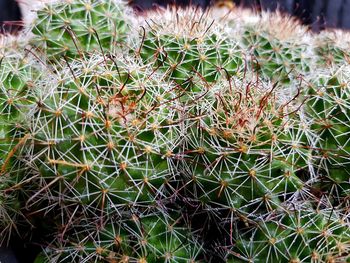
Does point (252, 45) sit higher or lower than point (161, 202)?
higher

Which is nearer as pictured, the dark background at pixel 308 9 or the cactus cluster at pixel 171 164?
the cactus cluster at pixel 171 164

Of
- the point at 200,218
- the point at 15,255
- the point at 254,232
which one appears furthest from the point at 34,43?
the point at 254,232

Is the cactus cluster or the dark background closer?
the cactus cluster

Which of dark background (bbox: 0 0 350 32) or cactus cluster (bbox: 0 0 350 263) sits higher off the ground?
cactus cluster (bbox: 0 0 350 263)

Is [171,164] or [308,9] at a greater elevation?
[171,164]

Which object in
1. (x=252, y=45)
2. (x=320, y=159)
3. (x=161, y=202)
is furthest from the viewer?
(x=252, y=45)

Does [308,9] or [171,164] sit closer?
[171,164]

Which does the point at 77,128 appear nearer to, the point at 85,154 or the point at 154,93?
the point at 85,154

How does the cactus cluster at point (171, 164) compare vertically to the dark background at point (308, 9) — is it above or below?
above
